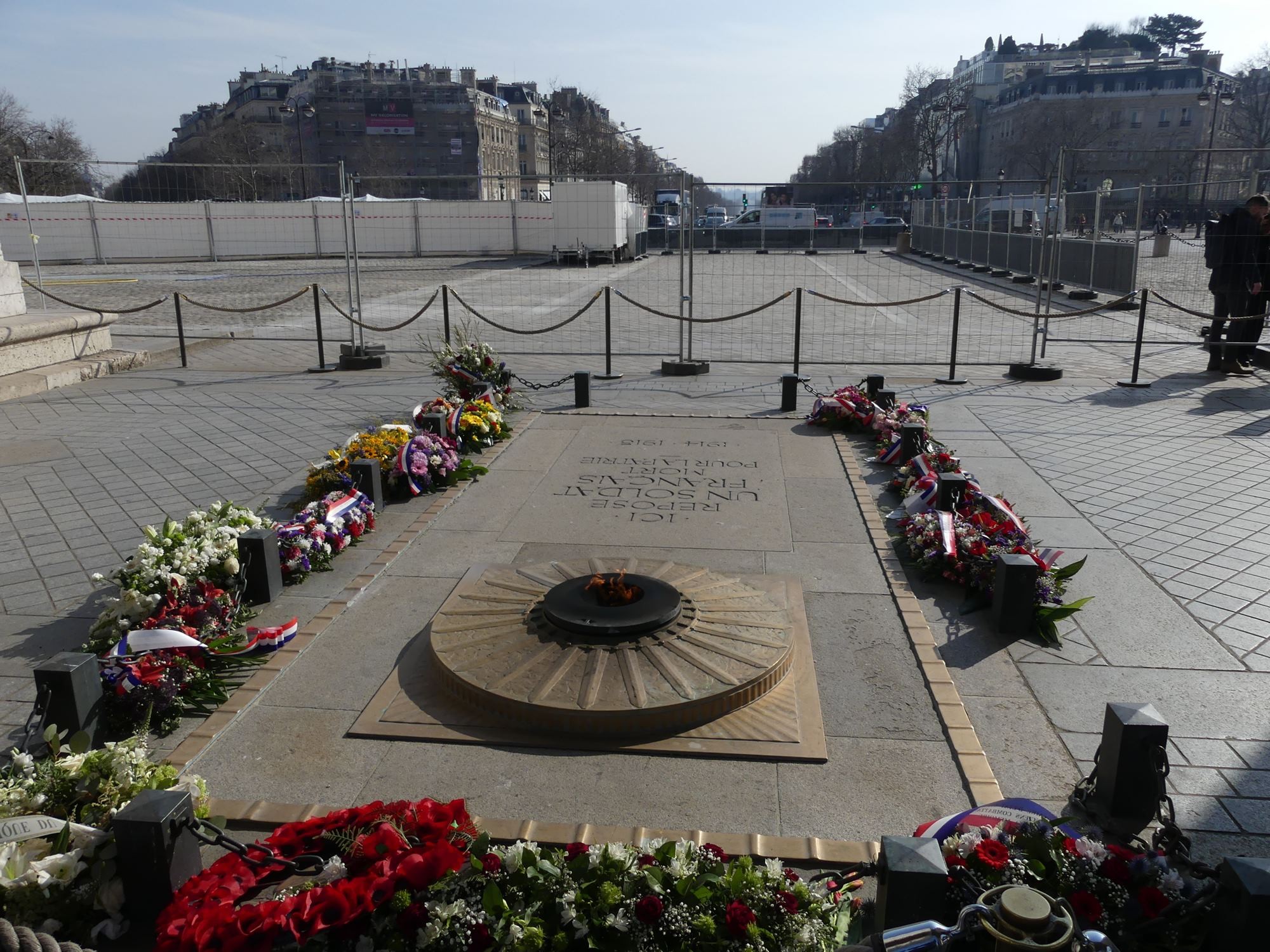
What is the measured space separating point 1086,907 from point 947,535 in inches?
126

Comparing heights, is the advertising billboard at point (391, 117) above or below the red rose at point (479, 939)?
above

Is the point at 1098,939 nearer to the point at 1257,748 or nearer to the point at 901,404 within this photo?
the point at 1257,748

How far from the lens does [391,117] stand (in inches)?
4240

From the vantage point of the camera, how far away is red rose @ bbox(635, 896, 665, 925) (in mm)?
2586

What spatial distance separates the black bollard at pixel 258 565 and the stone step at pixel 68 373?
7.50m

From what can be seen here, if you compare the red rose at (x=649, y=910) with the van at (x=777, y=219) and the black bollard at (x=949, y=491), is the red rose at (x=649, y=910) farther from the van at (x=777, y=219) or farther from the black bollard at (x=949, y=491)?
the van at (x=777, y=219)

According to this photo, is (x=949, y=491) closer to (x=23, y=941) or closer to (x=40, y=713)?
(x=40, y=713)

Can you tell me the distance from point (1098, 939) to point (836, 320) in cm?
1718

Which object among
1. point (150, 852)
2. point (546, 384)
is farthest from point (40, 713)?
point (546, 384)

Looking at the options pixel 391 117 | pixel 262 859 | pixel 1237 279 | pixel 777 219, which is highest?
pixel 391 117

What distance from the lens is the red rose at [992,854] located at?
8.76 ft

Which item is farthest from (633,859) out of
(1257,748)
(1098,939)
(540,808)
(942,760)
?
(1257,748)

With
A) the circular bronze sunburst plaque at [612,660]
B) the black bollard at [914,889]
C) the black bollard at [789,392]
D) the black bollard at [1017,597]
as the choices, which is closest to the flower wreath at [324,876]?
the circular bronze sunburst plaque at [612,660]

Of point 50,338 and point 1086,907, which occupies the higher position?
point 50,338
